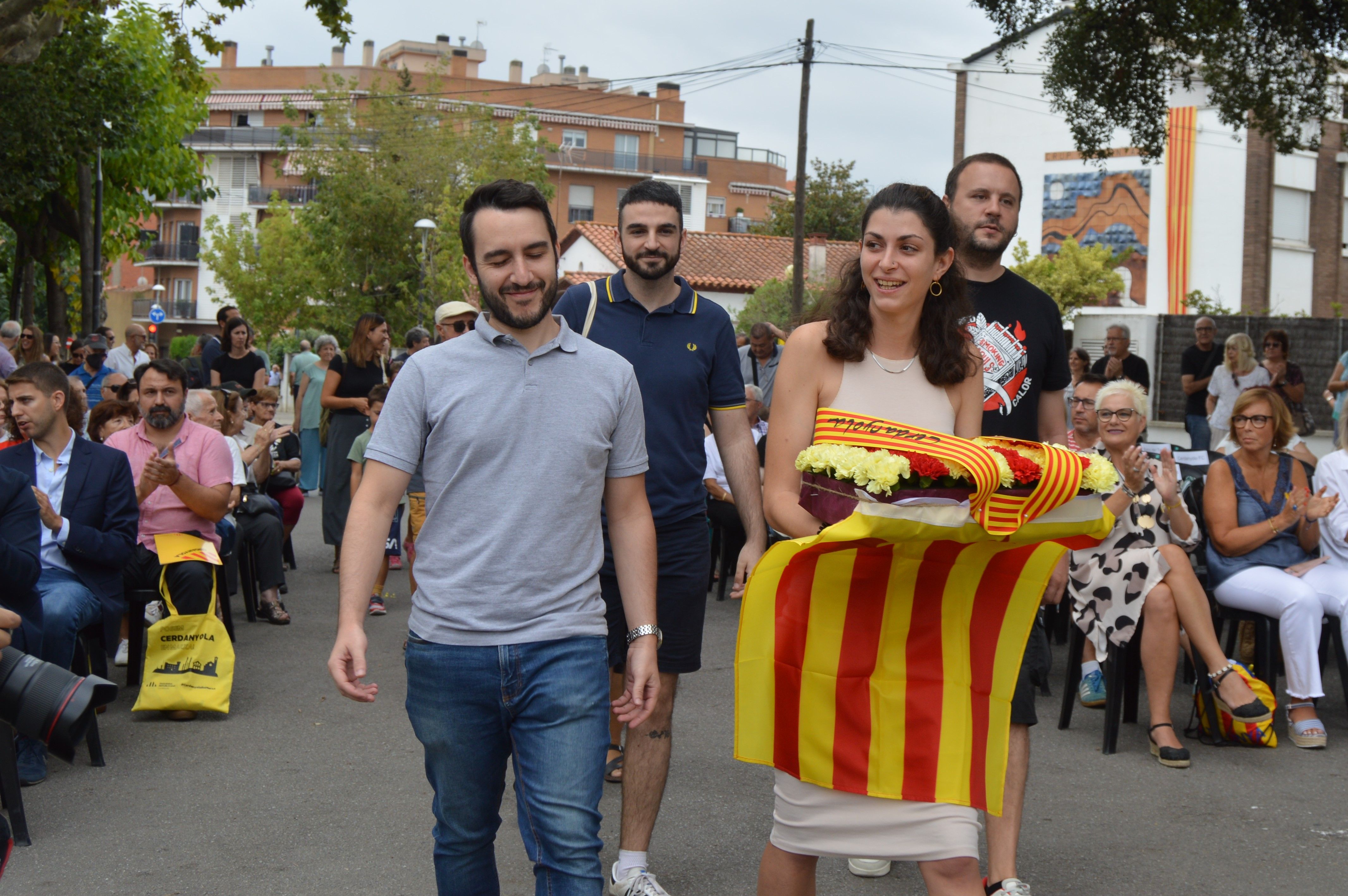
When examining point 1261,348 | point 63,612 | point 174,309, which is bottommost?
point 63,612

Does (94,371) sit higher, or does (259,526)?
(94,371)

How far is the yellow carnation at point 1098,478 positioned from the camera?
9.18ft

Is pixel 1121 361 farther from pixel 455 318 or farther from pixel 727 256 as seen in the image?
pixel 727 256

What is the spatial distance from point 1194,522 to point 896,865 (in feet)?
10.2

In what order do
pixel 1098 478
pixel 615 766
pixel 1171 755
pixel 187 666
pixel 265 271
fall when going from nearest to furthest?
pixel 1098 478, pixel 615 766, pixel 1171 755, pixel 187 666, pixel 265 271

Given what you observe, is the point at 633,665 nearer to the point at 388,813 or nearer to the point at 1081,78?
the point at 388,813

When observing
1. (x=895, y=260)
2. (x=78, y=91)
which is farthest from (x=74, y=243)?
(x=895, y=260)

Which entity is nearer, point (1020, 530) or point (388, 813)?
point (1020, 530)

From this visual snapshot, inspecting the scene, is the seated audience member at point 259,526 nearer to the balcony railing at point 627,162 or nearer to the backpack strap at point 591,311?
the backpack strap at point 591,311

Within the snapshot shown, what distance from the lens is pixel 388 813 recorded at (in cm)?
507

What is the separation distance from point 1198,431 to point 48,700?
1519 cm

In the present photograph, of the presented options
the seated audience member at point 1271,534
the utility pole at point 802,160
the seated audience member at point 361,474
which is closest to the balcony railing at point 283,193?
the utility pole at point 802,160

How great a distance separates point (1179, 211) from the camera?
44594mm

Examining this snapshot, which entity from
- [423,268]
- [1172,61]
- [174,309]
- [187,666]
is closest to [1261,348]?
[1172,61]
